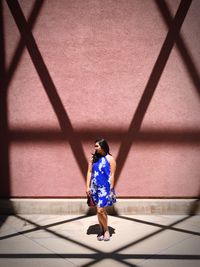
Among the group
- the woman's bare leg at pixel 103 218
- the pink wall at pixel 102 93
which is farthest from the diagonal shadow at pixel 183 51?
the woman's bare leg at pixel 103 218

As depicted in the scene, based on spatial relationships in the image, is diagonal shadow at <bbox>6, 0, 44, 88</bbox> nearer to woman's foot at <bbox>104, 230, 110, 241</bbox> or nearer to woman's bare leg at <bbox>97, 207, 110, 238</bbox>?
woman's bare leg at <bbox>97, 207, 110, 238</bbox>

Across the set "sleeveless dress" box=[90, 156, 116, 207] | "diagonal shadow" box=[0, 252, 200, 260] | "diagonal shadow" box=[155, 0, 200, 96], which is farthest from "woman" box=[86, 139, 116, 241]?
"diagonal shadow" box=[155, 0, 200, 96]

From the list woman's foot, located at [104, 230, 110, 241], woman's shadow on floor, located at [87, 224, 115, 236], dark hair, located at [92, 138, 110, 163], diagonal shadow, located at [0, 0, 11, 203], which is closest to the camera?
dark hair, located at [92, 138, 110, 163]

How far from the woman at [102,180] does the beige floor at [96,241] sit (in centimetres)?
39

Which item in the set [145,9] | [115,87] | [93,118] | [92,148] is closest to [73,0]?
[145,9]

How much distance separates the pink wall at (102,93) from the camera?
19.7ft

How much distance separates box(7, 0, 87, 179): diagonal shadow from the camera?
6055 millimetres

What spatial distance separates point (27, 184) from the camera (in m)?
6.36

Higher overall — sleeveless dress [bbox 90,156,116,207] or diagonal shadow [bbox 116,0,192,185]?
diagonal shadow [bbox 116,0,192,185]

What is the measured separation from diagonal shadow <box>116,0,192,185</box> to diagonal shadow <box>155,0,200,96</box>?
0.31 ft

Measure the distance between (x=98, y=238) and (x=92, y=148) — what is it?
1730mm

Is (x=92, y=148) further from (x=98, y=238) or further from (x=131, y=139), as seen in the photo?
(x=98, y=238)

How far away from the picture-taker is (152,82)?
6105mm

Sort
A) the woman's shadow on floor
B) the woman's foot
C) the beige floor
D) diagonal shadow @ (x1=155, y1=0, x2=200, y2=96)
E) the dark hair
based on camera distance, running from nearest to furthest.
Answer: the beige floor < the dark hair < the woman's foot < the woman's shadow on floor < diagonal shadow @ (x1=155, y1=0, x2=200, y2=96)
